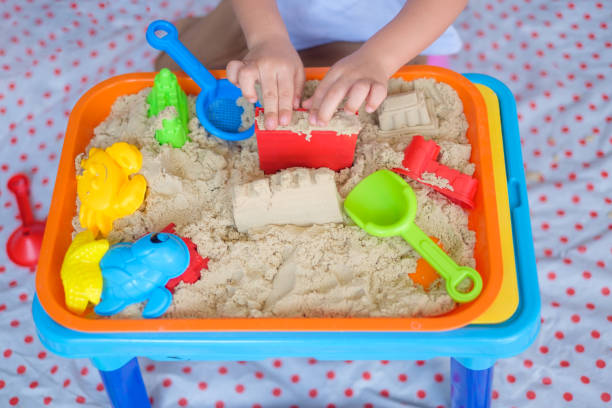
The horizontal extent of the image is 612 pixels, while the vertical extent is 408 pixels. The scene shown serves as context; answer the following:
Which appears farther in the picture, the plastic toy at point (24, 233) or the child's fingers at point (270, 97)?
the plastic toy at point (24, 233)

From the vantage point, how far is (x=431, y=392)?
92cm

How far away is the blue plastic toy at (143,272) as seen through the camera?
0.63 m

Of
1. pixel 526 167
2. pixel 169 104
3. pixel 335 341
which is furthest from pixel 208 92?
pixel 526 167

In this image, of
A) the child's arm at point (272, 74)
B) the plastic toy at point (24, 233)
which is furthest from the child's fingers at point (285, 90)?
the plastic toy at point (24, 233)

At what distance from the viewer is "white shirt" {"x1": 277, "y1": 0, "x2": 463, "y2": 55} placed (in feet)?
3.26

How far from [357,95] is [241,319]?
0.28 meters

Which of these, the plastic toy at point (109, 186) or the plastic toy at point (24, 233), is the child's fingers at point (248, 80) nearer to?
the plastic toy at point (109, 186)

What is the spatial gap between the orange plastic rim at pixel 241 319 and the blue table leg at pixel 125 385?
0.14m

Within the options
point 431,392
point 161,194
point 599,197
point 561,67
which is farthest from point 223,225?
point 561,67

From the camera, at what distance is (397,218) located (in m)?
0.69

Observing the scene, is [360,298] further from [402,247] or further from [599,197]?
[599,197]

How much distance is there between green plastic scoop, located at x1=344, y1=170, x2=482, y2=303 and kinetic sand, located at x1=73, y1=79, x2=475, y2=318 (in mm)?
19

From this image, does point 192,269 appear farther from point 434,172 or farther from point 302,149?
point 434,172

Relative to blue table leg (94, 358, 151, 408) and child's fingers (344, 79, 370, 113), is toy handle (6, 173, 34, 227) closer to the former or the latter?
blue table leg (94, 358, 151, 408)
